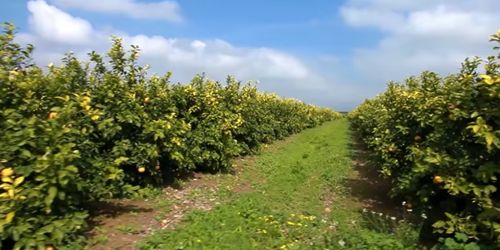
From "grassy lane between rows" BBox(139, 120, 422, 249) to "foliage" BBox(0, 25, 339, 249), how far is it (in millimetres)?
1048

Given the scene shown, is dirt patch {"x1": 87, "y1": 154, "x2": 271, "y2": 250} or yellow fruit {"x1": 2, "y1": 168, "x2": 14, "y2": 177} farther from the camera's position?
dirt patch {"x1": 87, "y1": 154, "x2": 271, "y2": 250}

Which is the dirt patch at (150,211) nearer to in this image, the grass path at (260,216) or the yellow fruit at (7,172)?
the grass path at (260,216)

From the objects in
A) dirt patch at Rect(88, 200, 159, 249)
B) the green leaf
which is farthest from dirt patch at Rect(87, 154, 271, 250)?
the green leaf

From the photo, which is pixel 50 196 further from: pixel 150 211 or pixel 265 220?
pixel 265 220

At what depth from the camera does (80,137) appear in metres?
5.33

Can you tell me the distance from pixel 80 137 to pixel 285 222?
3.04 m

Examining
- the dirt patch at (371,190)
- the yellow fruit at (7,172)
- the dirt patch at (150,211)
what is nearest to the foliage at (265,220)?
the dirt patch at (150,211)

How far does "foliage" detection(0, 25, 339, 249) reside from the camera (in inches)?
174

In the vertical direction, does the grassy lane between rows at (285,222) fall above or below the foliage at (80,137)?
below

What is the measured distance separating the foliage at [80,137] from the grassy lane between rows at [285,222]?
105cm

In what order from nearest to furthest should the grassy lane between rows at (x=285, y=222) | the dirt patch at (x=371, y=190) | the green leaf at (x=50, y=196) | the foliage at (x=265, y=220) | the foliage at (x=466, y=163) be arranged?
the foliage at (x=466, y=163), the green leaf at (x=50, y=196), the grassy lane between rows at (x=285, y=222), the foliage at (x=265, y=220), the dirt patch at (x=371, y=190)

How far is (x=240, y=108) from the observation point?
1183cm

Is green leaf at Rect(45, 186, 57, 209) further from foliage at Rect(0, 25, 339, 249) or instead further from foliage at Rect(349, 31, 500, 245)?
foliage at Rect(349, 31, 500, 245)

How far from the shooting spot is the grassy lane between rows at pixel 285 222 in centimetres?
537
